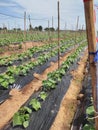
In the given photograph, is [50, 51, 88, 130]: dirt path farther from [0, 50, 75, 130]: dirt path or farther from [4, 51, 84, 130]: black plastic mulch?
[0, 50, 75, 130]: dirt path

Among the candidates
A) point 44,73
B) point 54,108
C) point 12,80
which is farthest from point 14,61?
point 54,108

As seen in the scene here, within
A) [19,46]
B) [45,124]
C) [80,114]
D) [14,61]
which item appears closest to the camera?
[45,124]

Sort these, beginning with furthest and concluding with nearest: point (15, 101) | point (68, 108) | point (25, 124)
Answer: point (15, 101)
point (68, 108)
point (25, 124)

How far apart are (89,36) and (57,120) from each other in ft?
12.5

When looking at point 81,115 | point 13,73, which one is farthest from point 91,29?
point 13,73

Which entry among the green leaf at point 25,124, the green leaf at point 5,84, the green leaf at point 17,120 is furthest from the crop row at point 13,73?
the green leaf at point 25,124

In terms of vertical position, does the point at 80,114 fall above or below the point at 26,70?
below

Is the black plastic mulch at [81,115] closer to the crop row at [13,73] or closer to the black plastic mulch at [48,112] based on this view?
the black plastic mulch at [48,112]

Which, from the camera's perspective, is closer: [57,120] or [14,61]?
[57,120]

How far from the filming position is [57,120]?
22.0 ft

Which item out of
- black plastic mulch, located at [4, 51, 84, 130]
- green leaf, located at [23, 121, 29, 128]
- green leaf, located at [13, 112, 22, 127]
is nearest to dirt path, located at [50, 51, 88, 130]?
black plastic mulch, located at [4, 51, 84, 130]

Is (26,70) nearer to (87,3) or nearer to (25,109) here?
(25,109)

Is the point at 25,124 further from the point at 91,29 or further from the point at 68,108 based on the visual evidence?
the point at 91,29

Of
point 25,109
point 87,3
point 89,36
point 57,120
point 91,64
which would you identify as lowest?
point 57,120
